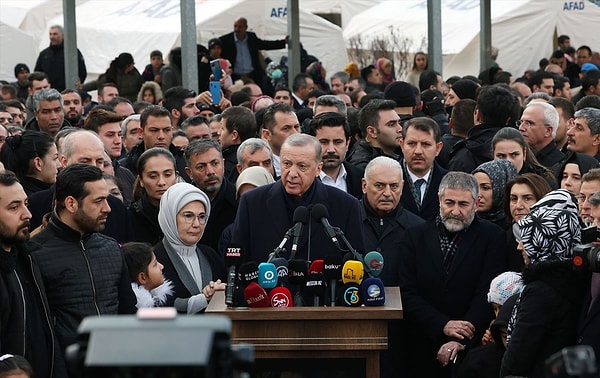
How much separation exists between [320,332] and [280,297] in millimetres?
333

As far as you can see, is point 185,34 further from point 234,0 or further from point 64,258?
point 234,0

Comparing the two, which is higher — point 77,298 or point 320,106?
point 320,106

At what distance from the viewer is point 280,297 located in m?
6.51

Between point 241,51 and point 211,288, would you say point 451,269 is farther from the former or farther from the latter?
point 241,51

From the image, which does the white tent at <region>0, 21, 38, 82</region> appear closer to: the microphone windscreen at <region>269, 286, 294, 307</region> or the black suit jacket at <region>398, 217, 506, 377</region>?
the black suit jacket at <region>398, 217, 506, 377</region>

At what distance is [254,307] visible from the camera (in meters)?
6.43

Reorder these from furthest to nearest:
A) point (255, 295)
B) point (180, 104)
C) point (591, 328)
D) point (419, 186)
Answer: point (180, 104) < point (419, 186) < point (255, 295) < point (591, 328)

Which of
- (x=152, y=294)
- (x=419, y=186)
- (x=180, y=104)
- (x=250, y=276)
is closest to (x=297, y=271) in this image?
(x=250, y=276)

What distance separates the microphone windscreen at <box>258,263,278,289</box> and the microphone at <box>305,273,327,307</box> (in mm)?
203

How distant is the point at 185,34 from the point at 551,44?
15.4 metres

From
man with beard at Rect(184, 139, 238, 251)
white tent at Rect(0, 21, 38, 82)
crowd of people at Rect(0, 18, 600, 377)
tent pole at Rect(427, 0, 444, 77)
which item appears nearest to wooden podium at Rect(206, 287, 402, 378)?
crowd of people at Rect(0, 18, 600, 377)

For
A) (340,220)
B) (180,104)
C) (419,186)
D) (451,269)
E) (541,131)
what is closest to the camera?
(340,220)

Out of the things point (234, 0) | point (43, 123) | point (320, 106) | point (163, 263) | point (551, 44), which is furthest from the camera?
point (551, 44)

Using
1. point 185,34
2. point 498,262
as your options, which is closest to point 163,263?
point 498,262
